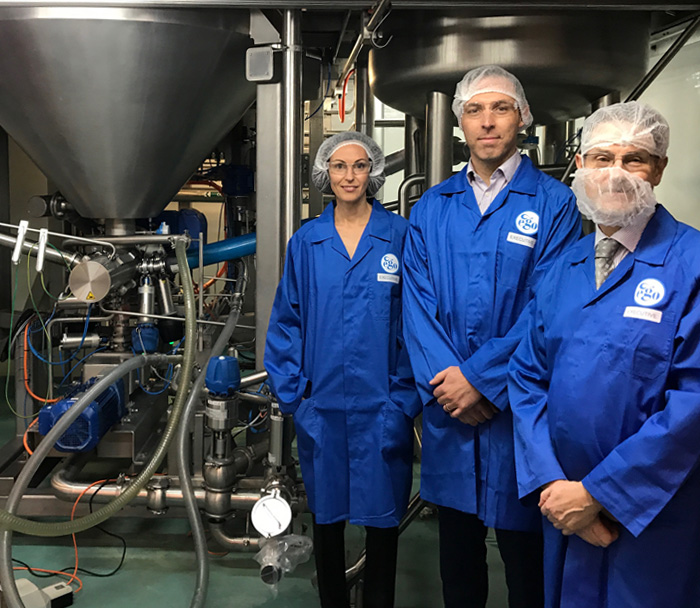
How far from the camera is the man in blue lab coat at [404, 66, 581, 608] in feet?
4.12

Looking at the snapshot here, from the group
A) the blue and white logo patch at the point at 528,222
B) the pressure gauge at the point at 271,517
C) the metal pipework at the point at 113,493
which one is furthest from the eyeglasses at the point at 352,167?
the metal pipework at the point at 113,493

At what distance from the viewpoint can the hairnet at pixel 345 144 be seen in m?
1.54

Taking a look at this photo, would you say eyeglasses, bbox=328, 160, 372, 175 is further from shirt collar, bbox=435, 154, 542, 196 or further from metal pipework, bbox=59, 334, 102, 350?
metal pipework, bbox=59, 334, 102, 350

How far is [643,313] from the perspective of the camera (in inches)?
37.9

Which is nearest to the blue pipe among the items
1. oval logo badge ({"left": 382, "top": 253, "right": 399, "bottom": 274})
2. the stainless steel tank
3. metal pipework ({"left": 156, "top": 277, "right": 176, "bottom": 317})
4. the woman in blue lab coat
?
metal pipework ({"left": 156, "top": 277, "right": 176, "bottom": 317})

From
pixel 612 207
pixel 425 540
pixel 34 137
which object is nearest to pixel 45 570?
pixel 425 540

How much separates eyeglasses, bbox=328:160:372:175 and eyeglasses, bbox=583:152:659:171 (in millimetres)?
575

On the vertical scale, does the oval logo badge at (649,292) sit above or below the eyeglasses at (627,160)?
below

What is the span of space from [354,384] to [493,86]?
2.21ft

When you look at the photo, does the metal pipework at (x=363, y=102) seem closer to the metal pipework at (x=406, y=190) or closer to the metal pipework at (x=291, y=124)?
the metal pipework at (x=406, y=190)

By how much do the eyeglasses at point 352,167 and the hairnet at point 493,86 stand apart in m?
0.25

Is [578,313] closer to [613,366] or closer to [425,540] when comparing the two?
[613,366]

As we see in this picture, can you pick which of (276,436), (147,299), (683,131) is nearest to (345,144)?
(276,436)

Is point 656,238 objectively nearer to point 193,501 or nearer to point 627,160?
point 627,160
